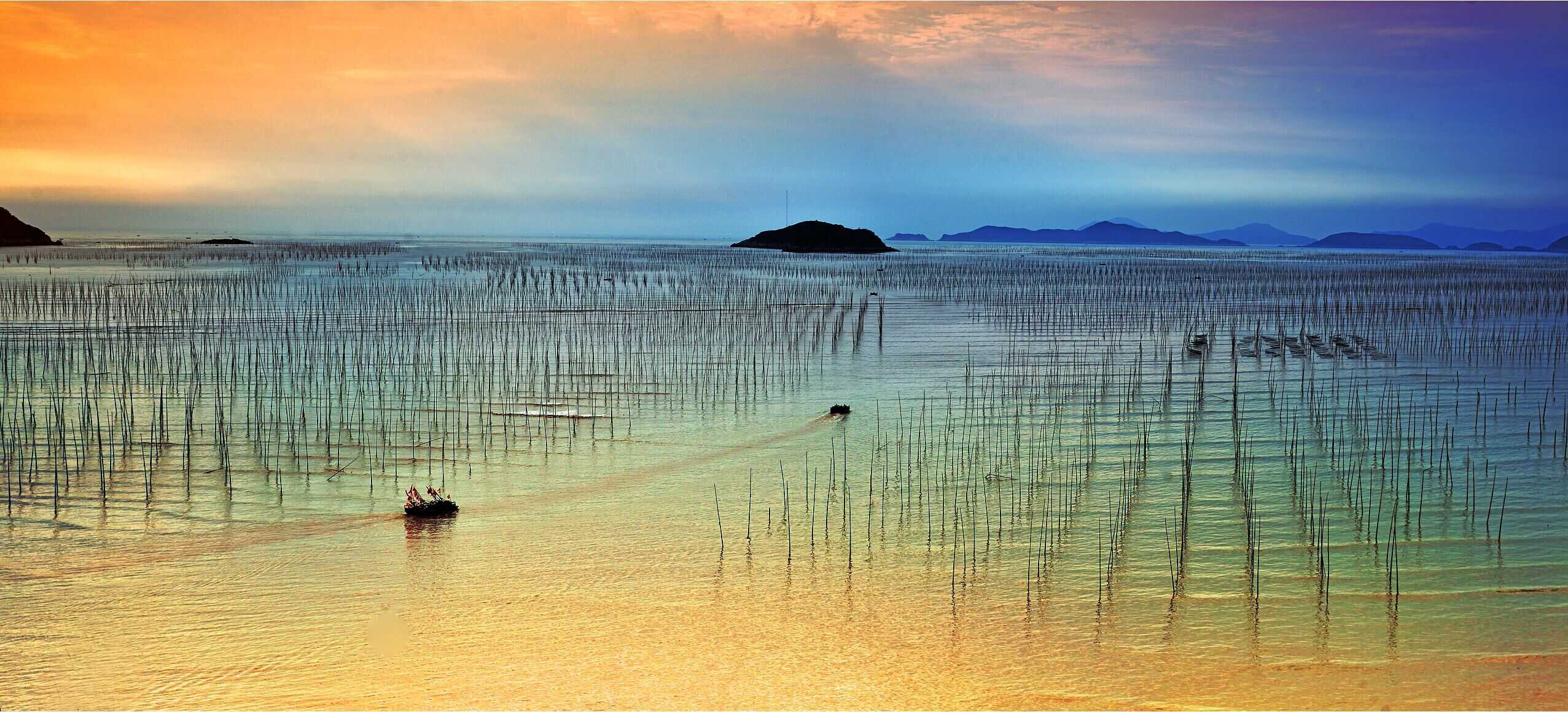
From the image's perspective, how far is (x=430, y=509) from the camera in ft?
26.6

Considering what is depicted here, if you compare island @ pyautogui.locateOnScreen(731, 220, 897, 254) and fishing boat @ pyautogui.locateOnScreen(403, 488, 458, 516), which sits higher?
island @ pyautogui.locateOnScreen(731, 220, 897, 254)

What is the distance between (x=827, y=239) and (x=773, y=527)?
88.0 metres

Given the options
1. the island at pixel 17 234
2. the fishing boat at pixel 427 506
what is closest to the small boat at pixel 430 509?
the fishing boat at pixel 427 506

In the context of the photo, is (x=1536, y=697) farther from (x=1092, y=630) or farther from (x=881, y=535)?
(x=881, y=535)

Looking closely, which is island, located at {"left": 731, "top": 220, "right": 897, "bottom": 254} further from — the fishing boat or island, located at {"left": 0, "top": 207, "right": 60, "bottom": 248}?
the fishing boat

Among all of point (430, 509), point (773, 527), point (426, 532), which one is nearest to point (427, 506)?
point (430, 509)

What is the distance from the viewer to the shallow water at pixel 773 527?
5.52m

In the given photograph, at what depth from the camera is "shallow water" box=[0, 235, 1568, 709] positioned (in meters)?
5.52

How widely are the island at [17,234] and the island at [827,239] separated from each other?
57.4 meters

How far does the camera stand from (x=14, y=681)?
5305 millimetres

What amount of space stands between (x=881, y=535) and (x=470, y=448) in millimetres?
4732

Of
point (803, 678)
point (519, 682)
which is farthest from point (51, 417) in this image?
point (803, 678)

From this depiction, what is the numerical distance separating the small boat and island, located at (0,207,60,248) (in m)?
81.3

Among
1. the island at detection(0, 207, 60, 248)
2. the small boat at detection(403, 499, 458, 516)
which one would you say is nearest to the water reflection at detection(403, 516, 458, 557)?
the small boat at detection(403, 499, 458, 516)
